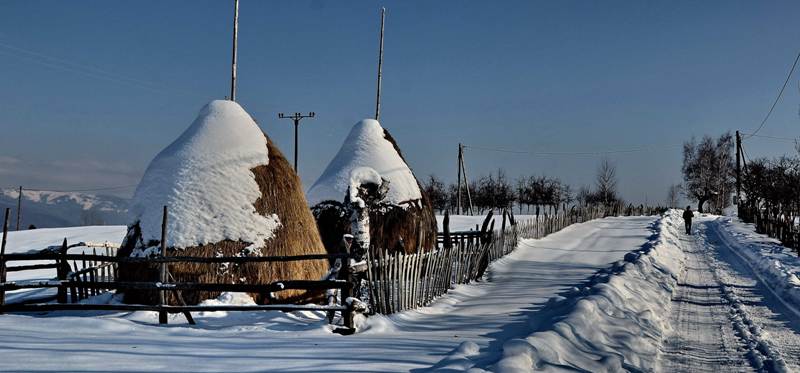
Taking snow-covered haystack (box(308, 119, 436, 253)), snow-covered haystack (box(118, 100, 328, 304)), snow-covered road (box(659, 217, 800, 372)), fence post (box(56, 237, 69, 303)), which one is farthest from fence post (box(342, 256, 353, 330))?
snow-covered haystack (box(308, 119, 436, 253))

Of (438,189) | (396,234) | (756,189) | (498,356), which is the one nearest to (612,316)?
(498,356)

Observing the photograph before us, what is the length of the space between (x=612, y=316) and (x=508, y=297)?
140 inches

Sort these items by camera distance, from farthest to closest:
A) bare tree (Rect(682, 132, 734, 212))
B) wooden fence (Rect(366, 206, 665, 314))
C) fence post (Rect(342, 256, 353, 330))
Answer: bare tree (Rect(682, 132, 734, 212)) < wooden fence (Rect(366, 206, 665, 314)) < fence post (Rect(342, 256, 353, 330))

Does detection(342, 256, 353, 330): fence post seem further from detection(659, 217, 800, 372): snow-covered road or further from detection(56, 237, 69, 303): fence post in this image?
detection(56, 237, 69, 303): fence post

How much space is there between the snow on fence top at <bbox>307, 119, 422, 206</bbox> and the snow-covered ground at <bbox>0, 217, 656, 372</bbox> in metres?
5.34

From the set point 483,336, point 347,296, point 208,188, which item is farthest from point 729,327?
point 208,188

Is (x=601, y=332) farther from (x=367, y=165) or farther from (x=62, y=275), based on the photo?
(x=62, y=275)

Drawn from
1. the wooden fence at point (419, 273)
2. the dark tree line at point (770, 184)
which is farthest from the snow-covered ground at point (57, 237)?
the dark tree line at point (770, 184)

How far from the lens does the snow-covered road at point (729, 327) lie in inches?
267

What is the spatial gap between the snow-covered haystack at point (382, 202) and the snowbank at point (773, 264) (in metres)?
8.07

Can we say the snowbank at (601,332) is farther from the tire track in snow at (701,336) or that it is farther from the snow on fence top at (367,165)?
the snow on fence top at (367,165)

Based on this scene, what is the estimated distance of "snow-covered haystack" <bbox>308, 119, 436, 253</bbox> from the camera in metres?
15.8

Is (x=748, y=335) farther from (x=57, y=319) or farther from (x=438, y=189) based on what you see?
(x=438, y=189)

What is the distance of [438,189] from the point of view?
86.8 m
